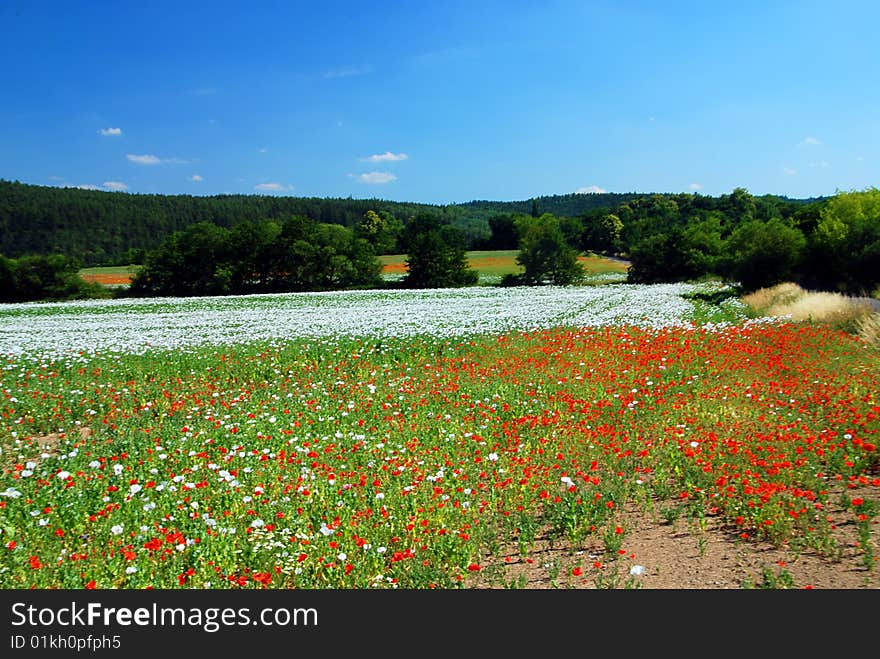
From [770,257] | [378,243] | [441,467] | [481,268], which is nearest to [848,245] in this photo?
[770,257]

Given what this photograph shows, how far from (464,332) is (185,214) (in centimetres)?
13283

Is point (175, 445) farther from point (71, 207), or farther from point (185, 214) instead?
point (185, 214)

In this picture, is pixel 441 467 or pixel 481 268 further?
pixel 481 268

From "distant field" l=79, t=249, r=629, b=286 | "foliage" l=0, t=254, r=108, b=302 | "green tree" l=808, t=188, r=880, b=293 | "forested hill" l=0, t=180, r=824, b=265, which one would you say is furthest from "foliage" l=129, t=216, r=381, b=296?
"green tree" l=808, t=188, r=880, b=293

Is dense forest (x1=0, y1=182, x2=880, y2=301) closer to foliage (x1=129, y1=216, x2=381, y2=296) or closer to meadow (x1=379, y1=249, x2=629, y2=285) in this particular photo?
foliage (x1=129, y1=216, x2=381, y2=296)

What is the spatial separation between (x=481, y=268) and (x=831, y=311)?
7219cm

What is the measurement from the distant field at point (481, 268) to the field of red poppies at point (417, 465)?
64097mm

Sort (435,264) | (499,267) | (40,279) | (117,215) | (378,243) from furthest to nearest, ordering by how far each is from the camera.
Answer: (117,215) < (378,243) < (499,267) < (435,264) < (40,279)

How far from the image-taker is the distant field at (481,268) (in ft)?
251

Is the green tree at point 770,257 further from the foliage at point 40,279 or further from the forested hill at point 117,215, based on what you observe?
the forested hill at point 117,215

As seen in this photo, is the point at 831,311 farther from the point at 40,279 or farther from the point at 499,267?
the point at 499,267

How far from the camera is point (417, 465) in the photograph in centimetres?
743

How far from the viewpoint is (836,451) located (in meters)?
7.41

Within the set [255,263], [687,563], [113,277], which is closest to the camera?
[687,563]
